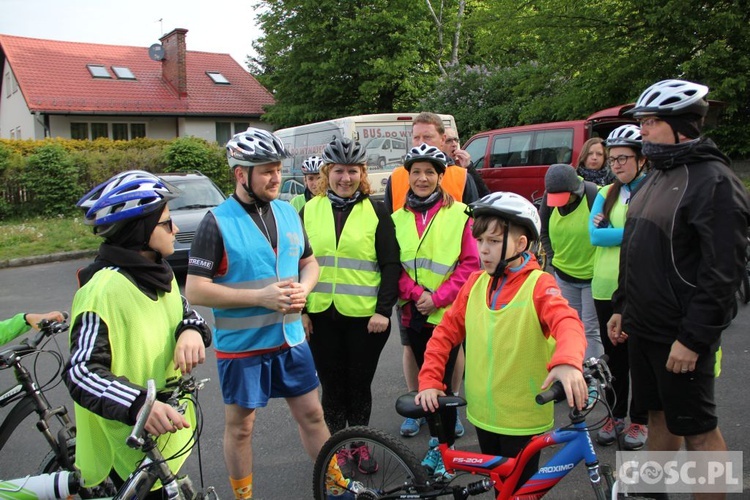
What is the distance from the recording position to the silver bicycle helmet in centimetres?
372

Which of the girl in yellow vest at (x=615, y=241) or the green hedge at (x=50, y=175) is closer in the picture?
the girl in yellow vest at (x=615, y=241)

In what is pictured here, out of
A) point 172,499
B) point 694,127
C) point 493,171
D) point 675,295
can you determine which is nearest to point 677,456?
point 675,295

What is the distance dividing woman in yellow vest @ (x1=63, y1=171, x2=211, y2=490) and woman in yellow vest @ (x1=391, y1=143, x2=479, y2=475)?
1659mm

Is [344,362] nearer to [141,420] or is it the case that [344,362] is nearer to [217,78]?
[141,420]

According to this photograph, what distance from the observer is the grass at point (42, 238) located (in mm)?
13062

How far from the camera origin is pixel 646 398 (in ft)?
10.0

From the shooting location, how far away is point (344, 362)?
12.7 ft

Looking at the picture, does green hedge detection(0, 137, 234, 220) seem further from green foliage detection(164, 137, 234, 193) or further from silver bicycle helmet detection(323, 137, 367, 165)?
silver bicycle helmet detection(323, 137, 367, 165)

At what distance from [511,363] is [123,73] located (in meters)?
34.4

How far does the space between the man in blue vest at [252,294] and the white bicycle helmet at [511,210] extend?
1.00 m

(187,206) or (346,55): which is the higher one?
(346,55)

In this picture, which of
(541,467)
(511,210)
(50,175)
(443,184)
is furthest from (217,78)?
(541,467)

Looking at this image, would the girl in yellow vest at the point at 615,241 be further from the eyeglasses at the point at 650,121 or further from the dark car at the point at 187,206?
the dark car at the point at 187,206

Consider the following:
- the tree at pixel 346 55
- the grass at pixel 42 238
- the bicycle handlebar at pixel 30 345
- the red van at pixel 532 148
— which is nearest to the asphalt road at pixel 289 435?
the bicycle handlebar at pixel 30 345
